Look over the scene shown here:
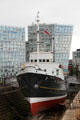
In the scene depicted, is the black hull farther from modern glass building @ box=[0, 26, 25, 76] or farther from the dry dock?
modern glass building @ box=[0, 26, 25, 76]

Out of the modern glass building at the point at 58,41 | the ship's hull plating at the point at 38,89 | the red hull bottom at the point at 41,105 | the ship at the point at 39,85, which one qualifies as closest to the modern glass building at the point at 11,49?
the modern glass building at the point at 58,41

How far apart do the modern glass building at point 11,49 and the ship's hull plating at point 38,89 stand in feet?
146

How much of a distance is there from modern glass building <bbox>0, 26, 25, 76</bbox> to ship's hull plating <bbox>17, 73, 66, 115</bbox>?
4461 centimetres

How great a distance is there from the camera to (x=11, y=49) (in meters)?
69.8

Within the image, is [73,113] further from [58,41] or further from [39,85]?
[58,41]

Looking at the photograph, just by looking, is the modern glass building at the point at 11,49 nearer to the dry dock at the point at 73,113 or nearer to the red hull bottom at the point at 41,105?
the red hull bottom at the point at 41,105

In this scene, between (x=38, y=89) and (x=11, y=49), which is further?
(x=11, y=49)

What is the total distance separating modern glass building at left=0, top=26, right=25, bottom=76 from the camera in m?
68.6

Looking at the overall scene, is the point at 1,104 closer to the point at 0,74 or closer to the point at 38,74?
the point at 38,74

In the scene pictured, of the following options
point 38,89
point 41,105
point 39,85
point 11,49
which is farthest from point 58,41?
point 38,89

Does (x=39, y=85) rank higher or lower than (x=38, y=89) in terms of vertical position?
higher

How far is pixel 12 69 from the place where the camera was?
6925 cm

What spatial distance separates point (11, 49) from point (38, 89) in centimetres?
4838

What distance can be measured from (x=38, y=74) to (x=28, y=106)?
14.6 ft
